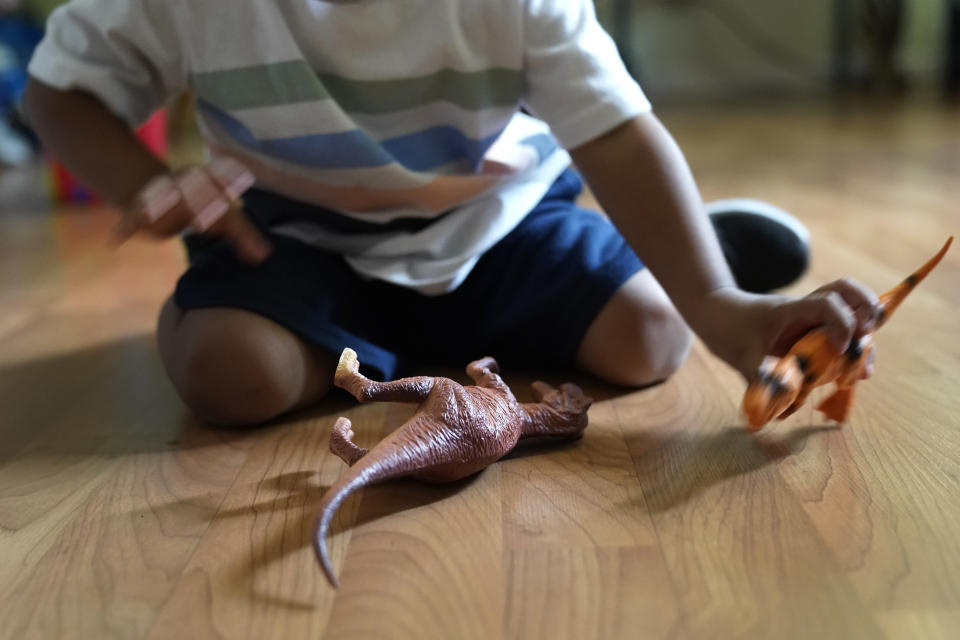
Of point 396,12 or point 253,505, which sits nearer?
point 253,505

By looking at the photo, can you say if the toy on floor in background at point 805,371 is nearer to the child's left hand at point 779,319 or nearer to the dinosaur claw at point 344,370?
the child's left hand at point 779,319

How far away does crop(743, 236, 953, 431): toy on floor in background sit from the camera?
49 centimetres

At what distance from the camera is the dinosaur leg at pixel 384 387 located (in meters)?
0.52

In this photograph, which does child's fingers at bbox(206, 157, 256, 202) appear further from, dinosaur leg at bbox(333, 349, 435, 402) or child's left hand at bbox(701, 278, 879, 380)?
child's left hand at bbox(701, 278, 879, 380)

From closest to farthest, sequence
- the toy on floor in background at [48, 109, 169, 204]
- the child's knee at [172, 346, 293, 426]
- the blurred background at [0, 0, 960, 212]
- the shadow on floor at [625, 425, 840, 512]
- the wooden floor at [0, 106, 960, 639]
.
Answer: the wooden floor at [0, 106, 960, 639] → the shadow on floor at [625, 425, 840, 512] → the child's knee at [172, 346, 293, 426] → the toy on floor in background at [48, 109, 169, 204] → the blurred background at [0, 0, 960, 212]

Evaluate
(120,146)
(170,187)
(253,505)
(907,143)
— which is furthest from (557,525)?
(907,143)

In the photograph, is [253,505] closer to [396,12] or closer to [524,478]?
[524,478]

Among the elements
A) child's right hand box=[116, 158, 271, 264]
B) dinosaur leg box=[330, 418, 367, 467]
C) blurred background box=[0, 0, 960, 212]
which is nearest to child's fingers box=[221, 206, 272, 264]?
child's right hand box=[116, 158, 271, 264]

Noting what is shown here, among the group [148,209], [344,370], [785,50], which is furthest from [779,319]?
[785,50]

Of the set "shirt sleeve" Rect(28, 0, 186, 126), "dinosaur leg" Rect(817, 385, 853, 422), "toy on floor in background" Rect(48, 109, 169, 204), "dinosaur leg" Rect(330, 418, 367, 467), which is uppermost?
"shirt sleeve" Rect(28, 0, 186, 126)

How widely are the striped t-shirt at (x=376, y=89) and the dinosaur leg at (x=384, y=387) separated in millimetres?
195

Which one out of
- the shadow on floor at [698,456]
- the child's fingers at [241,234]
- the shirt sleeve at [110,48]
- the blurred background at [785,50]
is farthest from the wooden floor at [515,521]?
the blurred background at [785,50]

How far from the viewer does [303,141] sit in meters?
0.70

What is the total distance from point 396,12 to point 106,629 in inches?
18.0
